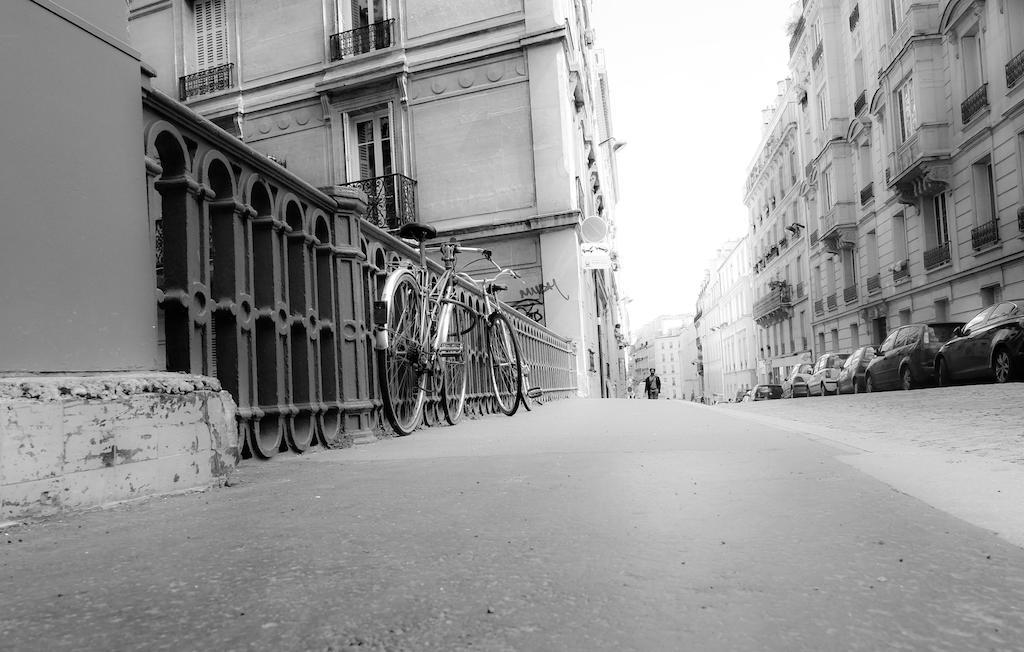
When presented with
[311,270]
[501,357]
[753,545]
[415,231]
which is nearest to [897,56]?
[501,357]

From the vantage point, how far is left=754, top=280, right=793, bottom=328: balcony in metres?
45.9

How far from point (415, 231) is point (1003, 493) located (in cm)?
453

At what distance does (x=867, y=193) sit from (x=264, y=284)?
104 feet

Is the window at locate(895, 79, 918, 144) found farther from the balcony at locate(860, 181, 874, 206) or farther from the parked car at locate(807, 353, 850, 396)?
the parked car at locate(807, 353, 850, 396)

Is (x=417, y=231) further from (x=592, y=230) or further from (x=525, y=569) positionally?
(x=592, y=230)

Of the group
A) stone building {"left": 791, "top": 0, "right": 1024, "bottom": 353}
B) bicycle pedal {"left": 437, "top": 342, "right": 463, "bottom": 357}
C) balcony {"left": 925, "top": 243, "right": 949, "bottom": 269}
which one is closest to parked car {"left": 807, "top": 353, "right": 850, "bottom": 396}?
stone building {"left": 791, "top": 0, "right": 1024, "bottom": 353}

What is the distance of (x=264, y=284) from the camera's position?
401cm

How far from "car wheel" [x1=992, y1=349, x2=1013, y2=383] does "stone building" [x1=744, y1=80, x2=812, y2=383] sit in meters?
29.4

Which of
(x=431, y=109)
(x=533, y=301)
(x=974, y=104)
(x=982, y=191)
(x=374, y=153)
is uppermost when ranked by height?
(x=974, y=104)

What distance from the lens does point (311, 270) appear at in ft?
14.9

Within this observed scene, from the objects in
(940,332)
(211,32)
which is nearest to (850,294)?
(940,332)

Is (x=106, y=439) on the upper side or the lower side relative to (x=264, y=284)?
lower

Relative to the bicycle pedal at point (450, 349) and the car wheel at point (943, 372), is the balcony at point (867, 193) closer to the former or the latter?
Result: the car wheel at point (943, 372)

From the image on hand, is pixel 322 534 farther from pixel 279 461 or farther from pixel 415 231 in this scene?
pixel 415 231
